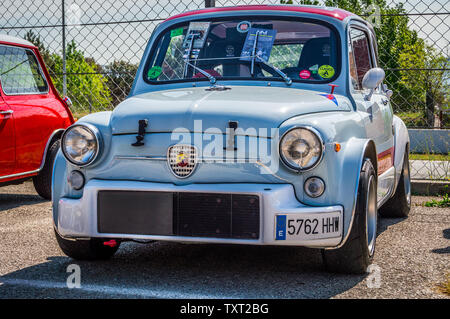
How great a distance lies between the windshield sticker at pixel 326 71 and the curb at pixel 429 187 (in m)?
3.71

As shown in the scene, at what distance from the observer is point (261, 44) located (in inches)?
187

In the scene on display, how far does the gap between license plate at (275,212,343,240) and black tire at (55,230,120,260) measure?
1.22 meters

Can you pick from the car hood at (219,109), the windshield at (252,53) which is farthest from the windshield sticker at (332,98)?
the windshield at (252,53)

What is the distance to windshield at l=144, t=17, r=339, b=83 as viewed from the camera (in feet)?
15.4

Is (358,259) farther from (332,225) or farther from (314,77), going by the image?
(314,77)

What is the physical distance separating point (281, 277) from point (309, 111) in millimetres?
980

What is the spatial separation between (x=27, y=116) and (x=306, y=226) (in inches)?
166

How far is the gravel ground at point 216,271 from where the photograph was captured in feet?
12.0

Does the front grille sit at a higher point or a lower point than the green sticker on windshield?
lower

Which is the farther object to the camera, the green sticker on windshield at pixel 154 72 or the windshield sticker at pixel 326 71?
the green sticker on windshield at pixel 154 72

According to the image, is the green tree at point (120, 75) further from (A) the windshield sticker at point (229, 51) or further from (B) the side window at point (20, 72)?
(A) the windshield sticker at point (229, 51)

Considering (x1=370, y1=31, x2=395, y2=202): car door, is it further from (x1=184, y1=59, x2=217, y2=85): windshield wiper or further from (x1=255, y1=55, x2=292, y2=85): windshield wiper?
(x1=184, y1=59, x2=217, y2=85): windshield wiper

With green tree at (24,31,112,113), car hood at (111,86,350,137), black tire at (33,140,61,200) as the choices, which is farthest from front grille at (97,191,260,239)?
A: green tree at (24,31,112,113)
